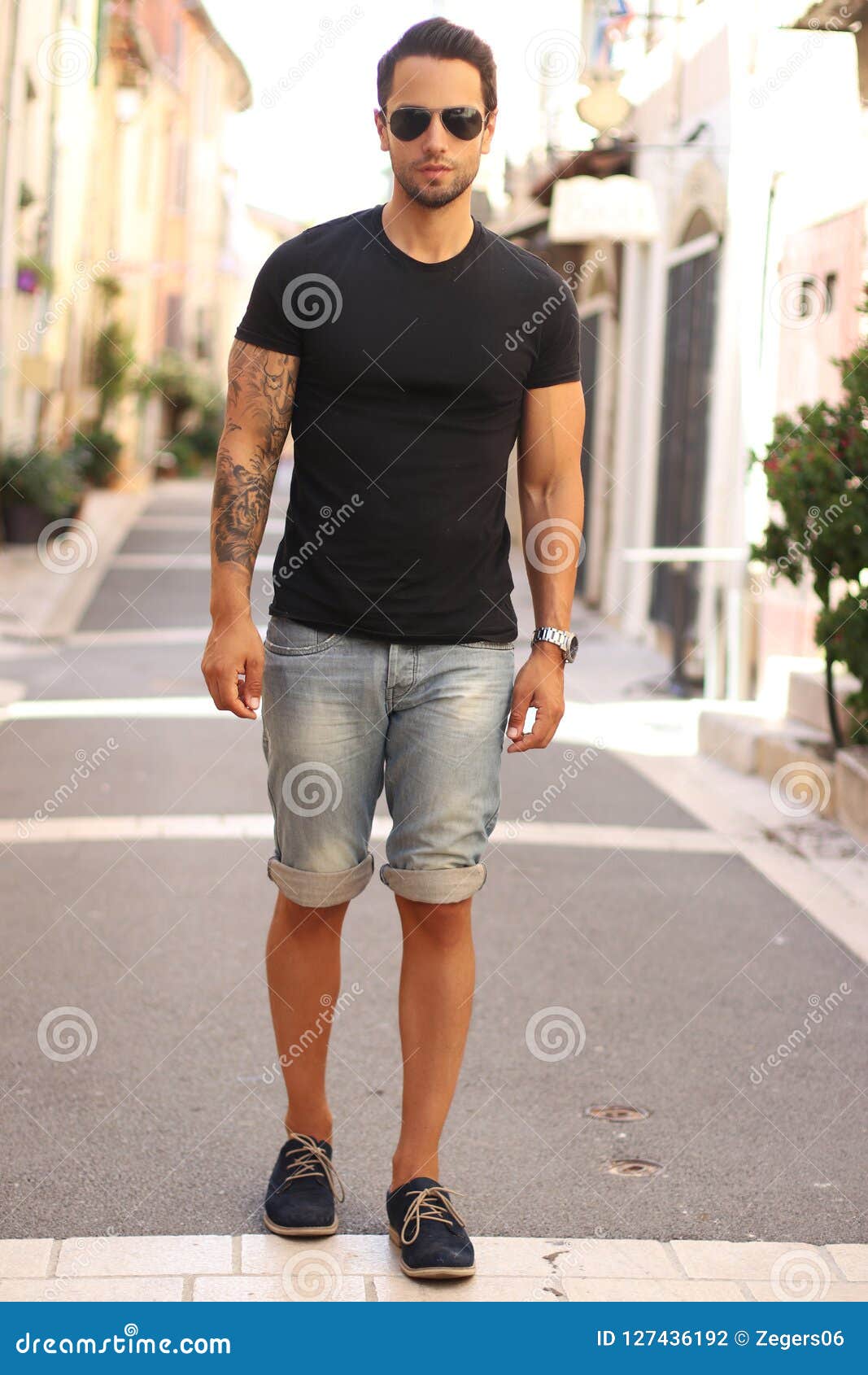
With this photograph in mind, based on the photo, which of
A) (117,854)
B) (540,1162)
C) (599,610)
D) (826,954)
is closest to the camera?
(540,1162)

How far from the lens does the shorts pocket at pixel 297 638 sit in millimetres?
3152

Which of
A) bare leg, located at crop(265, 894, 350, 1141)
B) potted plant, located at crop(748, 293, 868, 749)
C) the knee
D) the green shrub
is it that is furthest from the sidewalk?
the green shrub

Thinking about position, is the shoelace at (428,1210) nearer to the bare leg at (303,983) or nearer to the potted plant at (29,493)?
the bare leg at (303,983)

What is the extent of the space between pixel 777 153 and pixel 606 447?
218 inches

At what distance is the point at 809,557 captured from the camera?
742 centimetres

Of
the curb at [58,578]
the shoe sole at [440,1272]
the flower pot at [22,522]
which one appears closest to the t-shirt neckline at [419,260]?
the shoe sole at [440,1272]

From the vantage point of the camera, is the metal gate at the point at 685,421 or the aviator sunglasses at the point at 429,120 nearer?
the aviator sunglasses at the point at 429,120

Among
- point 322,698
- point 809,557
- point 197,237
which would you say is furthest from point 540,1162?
point 197,237

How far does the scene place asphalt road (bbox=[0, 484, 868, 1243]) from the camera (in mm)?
3586

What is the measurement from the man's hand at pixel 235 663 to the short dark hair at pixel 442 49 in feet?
3.07

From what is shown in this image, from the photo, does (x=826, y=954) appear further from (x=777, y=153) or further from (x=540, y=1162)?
(x=777, y=153)

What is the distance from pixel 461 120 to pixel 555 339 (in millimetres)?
397

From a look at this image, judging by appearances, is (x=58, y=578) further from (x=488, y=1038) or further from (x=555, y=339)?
(x=555, y=339)
